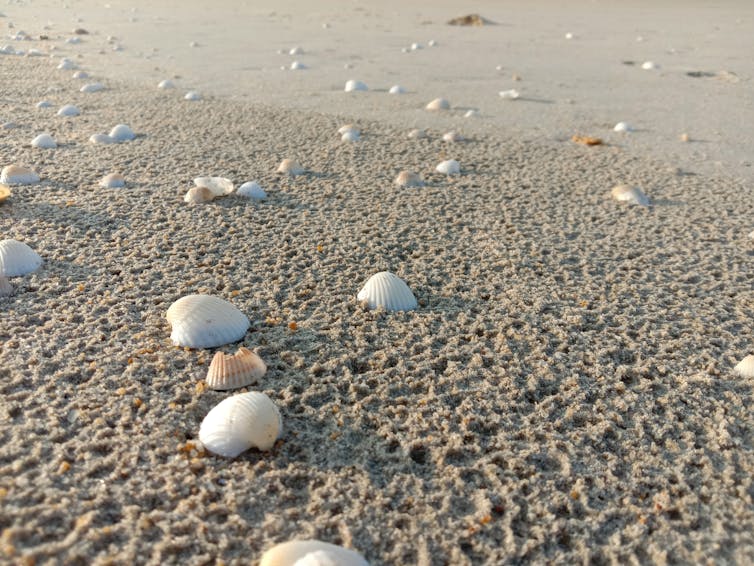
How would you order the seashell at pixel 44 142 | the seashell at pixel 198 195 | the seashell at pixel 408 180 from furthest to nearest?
the seashell at pixel 44 142, the seashell at pixel 408 180, the seashell at pixel 198 195

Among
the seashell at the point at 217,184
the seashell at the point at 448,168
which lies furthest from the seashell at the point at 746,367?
the seashell at the point at 217,184

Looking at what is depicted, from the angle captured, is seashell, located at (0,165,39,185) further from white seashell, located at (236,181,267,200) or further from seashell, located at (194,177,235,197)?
white seashell, located at (236,181,267,200)

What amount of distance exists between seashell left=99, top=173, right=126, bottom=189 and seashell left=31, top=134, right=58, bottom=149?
85 centimetres

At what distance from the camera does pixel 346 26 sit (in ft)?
34.7

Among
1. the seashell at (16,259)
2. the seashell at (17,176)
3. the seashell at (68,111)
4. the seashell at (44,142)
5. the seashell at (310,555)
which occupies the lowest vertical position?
the seashell at (310,555)

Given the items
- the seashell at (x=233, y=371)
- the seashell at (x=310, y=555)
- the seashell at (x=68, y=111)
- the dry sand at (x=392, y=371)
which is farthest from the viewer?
the seashell at (x=68, y=111)

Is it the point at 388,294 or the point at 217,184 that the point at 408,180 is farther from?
the point at 388,294

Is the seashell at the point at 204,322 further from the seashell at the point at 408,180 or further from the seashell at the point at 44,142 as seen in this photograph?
the seashell at the point at 44,142

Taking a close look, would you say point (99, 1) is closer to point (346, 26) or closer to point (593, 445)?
point (346, 26)

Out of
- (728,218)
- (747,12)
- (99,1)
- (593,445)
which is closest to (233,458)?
(593,445)

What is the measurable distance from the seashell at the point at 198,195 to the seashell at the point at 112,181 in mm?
398

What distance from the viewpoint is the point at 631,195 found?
128 inches

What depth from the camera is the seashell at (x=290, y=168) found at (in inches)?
138

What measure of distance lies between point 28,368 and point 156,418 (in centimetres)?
45
